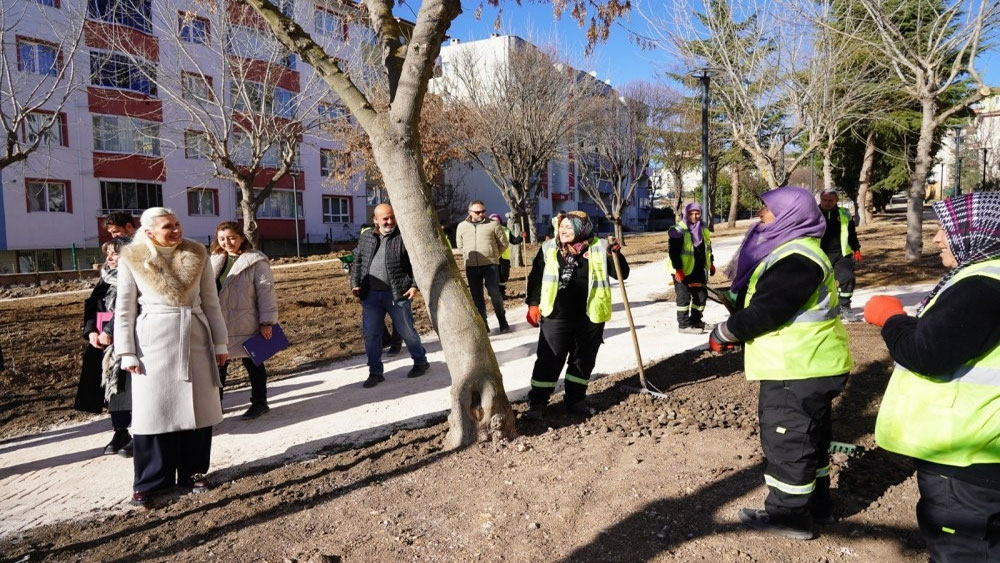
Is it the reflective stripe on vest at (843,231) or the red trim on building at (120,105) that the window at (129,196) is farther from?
the reflective stripe on vest at (843,231)

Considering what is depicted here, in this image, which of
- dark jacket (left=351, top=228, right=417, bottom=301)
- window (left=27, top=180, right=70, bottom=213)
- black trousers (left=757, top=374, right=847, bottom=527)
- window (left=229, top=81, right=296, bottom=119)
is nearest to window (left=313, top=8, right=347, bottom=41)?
window (left=229, top=81, right=296, bottom=119)

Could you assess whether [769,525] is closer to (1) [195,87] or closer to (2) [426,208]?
(2) [426,208]

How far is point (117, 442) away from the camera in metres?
4.83

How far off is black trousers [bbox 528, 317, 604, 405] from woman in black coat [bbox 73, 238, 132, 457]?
3.00 m

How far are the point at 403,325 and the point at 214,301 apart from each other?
2.50 m

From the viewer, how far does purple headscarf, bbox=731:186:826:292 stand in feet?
9.74

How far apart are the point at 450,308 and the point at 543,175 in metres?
30.4

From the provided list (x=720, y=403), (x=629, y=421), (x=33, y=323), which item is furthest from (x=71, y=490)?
(x=33, y=323)

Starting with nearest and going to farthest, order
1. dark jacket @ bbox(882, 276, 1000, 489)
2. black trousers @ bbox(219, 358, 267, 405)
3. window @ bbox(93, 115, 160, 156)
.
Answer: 1. dark jacket @ bbox(882, 276, 1000, 489)
2. black trousers @ bbox(219, 358, 267, 405)
3. window @ bbox(93, 115, 160, 156)

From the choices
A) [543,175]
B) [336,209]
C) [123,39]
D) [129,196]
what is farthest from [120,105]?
[543,175]

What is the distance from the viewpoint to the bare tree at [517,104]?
18.3m

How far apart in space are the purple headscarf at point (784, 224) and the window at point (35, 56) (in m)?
21.7

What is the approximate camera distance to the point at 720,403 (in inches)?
197

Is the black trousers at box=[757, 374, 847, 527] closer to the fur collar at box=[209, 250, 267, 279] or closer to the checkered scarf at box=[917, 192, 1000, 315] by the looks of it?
the checkered scarf at box=[917, 192, 1000, 315]
